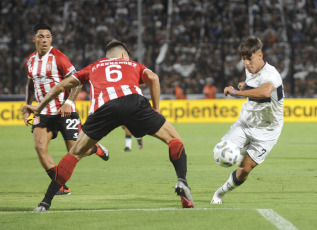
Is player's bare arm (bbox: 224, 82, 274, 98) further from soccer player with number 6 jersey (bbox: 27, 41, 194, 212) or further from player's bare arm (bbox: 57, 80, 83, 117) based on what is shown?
player's bare arm (bbox: 57, 80, 83, 117)

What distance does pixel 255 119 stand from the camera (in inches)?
303

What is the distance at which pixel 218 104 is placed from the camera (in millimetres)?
26812

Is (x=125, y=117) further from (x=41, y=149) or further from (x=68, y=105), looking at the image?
(x=41, y=149)

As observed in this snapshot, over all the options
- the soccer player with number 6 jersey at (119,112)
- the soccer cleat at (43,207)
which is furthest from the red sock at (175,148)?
the soccer cleat at (43,207)

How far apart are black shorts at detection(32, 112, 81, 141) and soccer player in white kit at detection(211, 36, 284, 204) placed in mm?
2474

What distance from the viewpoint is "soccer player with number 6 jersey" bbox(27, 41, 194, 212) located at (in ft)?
22.6

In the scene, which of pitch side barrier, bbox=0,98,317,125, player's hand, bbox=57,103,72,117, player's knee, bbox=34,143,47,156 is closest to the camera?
player's hand, bbox=57,103,72,117

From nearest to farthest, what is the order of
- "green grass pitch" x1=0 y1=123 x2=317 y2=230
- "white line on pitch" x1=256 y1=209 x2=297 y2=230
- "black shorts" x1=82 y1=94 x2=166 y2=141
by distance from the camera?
"white line on pitch" x1=256 y1=209 x2=297 y2=230 < "green grass pitch" x1=0 y1=123 x2=317 y2=230 < "black shorts" x1=82 y1=94 x2=166 y2=141

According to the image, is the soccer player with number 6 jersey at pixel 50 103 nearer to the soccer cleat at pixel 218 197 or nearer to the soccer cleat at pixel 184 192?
the soccer cleat at pixel 218 197

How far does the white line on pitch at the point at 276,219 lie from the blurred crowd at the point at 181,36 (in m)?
20.1

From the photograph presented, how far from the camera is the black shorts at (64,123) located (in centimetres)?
907

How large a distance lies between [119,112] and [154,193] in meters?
2.34

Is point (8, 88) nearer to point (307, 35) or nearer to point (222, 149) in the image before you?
point (307, 35)

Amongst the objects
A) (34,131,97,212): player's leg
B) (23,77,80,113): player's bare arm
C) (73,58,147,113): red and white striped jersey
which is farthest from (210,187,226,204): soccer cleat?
(23,77,80,113): player's bare arm
